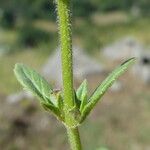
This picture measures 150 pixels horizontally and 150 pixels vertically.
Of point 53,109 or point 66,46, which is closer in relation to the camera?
point 66,46

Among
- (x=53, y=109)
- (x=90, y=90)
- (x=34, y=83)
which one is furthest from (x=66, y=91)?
(x=90, y=90)

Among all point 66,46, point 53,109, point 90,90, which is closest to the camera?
point 66,46

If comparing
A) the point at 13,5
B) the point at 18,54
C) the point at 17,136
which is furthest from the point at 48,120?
the point at 13,5

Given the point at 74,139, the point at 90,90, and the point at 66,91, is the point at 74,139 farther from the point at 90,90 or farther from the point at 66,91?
the point at 90,90

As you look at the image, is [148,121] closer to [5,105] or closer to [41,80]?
[5,105]

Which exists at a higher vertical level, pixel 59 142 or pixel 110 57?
pixel 59 142

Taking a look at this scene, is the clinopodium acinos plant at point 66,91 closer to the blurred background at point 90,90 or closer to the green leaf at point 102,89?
the green leaf at point 102,89

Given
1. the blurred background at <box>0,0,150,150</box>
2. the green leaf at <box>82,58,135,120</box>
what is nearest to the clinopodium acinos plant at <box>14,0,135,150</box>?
the green leaf at <box>82,58,135,120</box>
